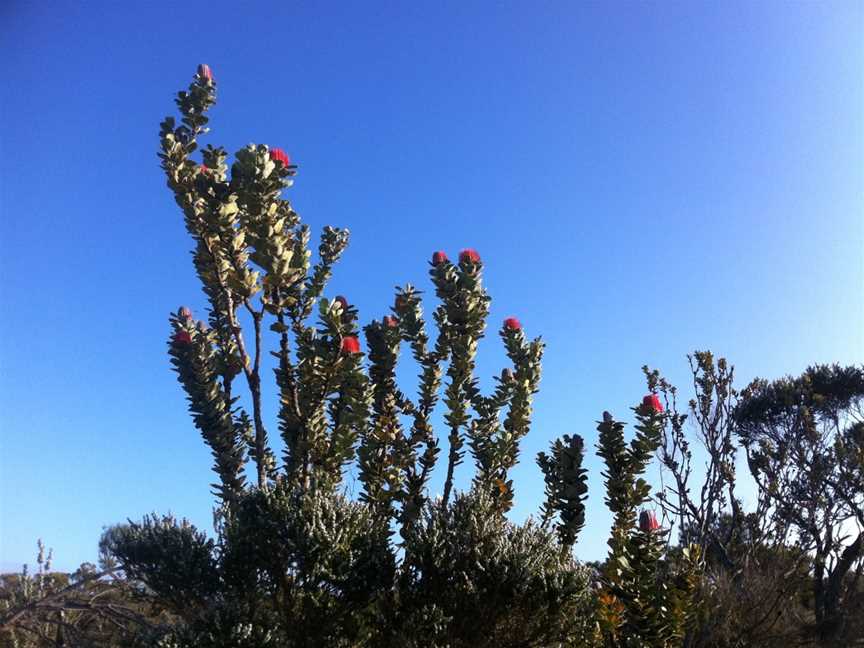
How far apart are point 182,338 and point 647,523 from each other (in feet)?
18.9

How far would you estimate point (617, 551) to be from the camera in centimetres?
676

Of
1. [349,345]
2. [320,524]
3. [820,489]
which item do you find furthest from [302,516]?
[820,489]

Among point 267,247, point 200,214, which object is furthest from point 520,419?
point 200,214

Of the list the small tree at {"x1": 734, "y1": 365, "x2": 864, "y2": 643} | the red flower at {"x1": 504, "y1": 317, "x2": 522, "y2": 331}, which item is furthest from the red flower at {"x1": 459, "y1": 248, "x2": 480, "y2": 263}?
the small tree at {"x1": 734, "y1": 365, "x2": 864, "y2": 643}

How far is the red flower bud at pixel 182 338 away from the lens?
314 inches

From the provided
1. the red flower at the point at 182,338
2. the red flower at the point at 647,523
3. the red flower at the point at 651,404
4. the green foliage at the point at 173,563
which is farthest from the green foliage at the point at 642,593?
the red flower at the point at 182,338

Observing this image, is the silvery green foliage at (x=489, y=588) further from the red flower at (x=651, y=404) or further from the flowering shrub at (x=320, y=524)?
the red flower at (x=651, y=404)

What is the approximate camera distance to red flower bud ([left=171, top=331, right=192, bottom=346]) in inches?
314

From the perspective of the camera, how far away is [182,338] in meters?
7.97

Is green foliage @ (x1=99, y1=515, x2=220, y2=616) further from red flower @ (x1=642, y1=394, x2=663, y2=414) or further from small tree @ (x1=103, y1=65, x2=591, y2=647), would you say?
red flower @ (x1=642, y1=394, x2=663, y2=414)

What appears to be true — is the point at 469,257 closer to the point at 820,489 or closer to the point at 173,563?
the point at 173,563

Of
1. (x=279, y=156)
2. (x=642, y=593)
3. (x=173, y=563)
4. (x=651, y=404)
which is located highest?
(x=279, y=156)

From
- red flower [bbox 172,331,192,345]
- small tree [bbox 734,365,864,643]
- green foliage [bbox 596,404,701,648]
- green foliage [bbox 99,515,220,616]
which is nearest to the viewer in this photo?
green foliage [bbox 596,404,701,648]

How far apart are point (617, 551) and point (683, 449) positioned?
9.13m
